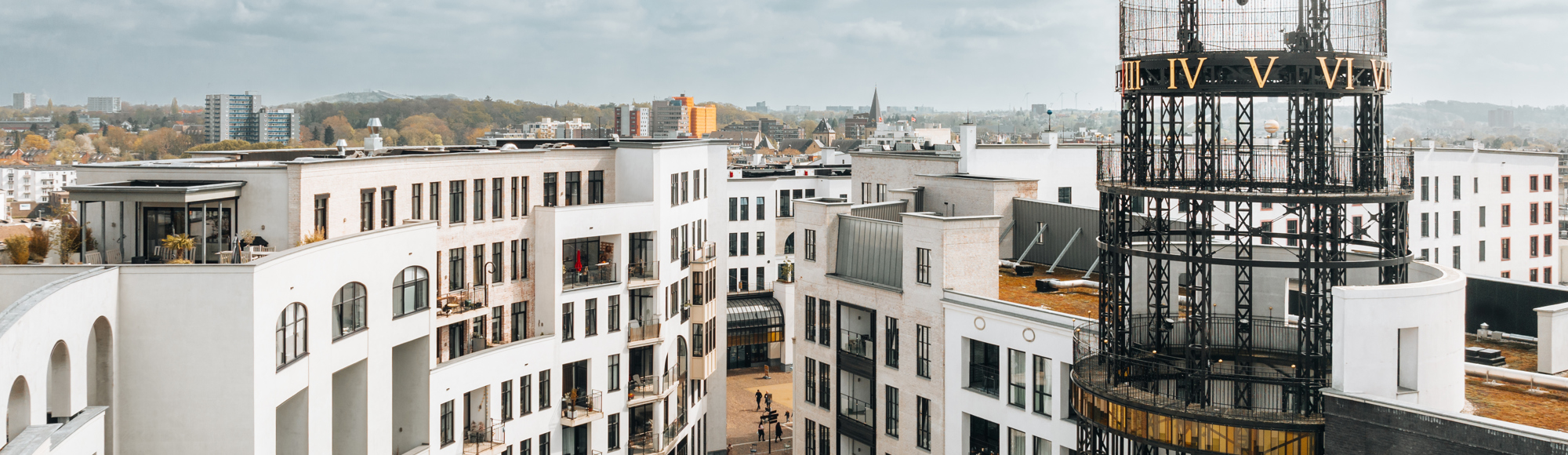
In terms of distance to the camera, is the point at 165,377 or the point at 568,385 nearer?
the point at 165,377

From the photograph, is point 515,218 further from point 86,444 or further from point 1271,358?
point 1271,358

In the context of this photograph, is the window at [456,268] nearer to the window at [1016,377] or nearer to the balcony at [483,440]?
the balcony at [483,440]

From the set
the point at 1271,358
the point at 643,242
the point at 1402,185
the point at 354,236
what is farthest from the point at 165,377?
the point at 1402,185

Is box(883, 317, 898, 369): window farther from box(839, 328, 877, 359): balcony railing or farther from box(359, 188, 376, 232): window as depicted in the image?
box(359, 188, 376, 232): window

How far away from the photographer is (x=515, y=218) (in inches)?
2477

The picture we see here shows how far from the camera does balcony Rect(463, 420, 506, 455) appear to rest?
58.5m

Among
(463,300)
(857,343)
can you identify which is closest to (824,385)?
(857,343)

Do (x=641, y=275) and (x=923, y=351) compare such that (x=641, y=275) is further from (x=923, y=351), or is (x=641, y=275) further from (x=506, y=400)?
(x=923, y=351)

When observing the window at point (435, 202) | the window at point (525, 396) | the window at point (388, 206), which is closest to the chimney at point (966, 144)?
the window at point (525, 396)

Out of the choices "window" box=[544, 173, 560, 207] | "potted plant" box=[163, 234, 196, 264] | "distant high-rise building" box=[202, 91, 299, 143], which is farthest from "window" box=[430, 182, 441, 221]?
"distant high-rise building" box=[202, 91, 299, 143]

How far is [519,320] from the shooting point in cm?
6369

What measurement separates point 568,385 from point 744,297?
156 ft

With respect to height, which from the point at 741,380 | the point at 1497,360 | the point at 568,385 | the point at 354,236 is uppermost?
the point at 354,236

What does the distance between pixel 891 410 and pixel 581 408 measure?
18164 millimetres
